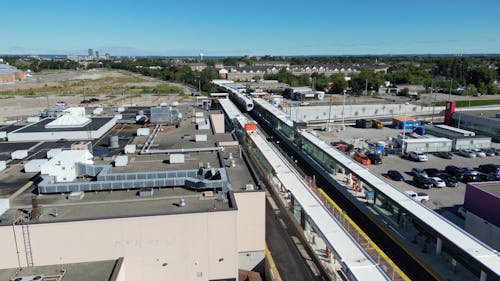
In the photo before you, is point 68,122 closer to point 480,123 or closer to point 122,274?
point 122,274

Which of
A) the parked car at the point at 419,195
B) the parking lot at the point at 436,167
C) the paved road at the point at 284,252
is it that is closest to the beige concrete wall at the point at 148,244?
the paved road at the point at 284,252

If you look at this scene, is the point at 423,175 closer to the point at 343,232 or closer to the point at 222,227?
the point at 343,232

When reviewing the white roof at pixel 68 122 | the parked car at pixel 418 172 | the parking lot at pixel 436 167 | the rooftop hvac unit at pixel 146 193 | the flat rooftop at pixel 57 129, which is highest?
the white roof at pixel 68 122

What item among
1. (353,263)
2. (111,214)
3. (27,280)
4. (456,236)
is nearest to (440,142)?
(456,236)

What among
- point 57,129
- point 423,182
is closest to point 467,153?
point 423,182

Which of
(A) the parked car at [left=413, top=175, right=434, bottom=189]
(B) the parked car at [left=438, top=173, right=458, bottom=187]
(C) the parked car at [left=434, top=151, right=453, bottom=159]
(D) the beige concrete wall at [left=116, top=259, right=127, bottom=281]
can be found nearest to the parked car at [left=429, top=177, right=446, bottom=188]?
(A) the parked car at [left=413, top=175, right=434, bottom=189]

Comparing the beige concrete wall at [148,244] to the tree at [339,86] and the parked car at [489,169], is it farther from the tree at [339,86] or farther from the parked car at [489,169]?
the tree at [339,86]

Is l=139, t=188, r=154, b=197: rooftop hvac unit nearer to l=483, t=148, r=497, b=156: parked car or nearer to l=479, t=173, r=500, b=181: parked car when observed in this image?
l=479, t=173, r=500, b=181: parked car
